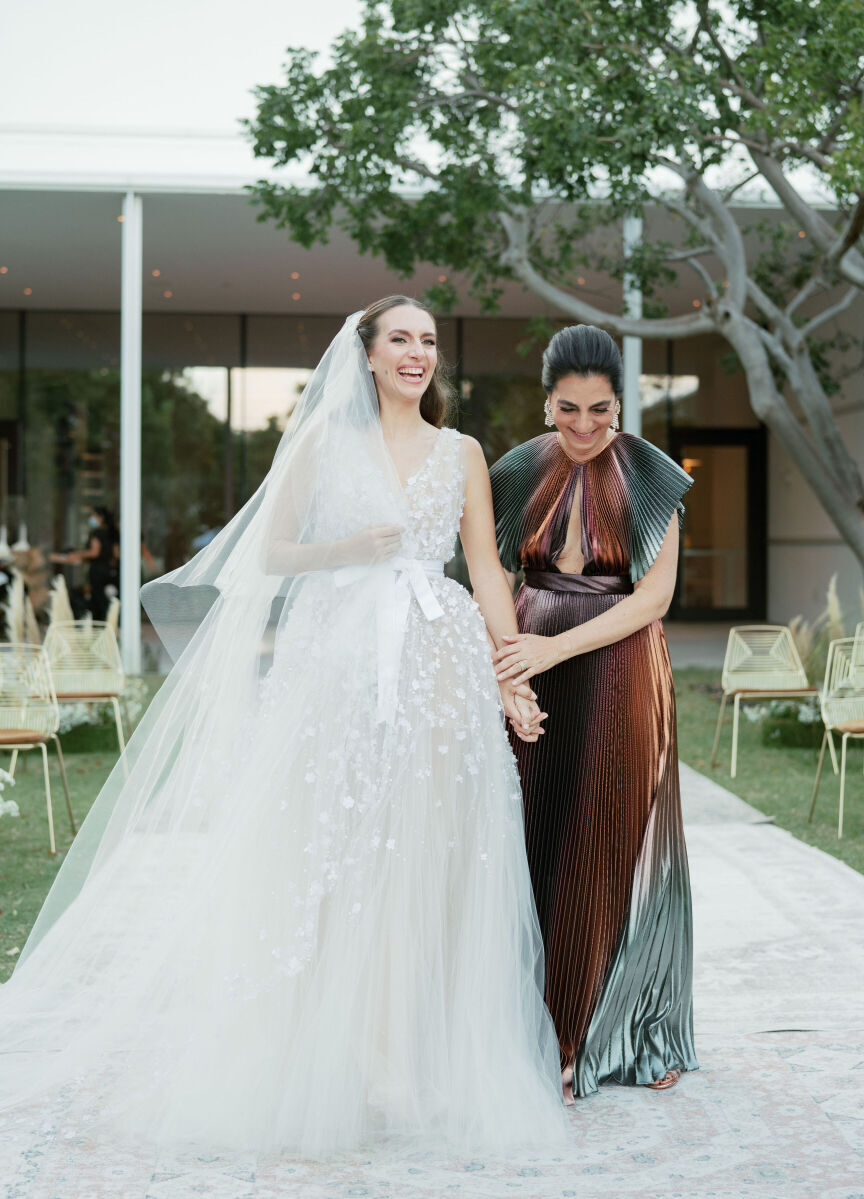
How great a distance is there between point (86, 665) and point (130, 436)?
3970 millimetres

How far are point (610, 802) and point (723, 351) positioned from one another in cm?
1649

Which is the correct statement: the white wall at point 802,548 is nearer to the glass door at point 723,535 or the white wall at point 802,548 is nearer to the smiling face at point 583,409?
the glass door at point 723,535

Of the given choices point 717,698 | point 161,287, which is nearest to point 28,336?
point 161,287

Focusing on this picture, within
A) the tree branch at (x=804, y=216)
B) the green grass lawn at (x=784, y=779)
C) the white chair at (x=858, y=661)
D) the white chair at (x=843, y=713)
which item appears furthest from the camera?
the tree branch at (x=804, y=216)

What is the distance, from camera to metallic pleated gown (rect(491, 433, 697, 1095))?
305cm

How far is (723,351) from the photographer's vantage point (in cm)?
1855

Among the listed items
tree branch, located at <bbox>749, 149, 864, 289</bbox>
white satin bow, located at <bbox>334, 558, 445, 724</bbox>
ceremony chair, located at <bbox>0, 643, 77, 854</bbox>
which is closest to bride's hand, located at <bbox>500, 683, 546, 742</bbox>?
white satin bow, located at <bbox>334, 558, 445, 724</bbox>

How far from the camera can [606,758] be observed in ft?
10.1

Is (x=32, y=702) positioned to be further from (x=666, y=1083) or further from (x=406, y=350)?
(x=666, y=1083)

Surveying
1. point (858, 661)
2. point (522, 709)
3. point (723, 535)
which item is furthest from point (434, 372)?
point (723, 535)

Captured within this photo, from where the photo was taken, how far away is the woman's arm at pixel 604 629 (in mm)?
2912

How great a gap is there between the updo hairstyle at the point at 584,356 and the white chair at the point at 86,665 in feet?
14.8

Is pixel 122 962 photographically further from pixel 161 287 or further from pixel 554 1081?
pixel 161 287

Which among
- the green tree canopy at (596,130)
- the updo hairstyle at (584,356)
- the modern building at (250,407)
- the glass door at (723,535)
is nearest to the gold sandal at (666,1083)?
the updo hairstyle at (584,356)
